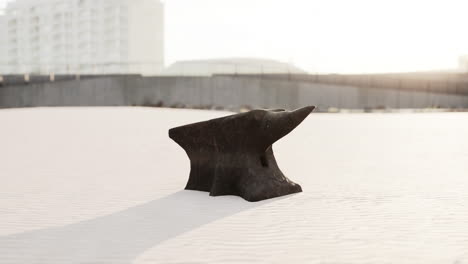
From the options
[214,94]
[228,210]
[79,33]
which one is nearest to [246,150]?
[228,210]

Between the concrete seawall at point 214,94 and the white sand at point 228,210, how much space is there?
2043 cm

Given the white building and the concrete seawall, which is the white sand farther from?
the white building

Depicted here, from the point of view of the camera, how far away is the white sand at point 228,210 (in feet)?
16.1

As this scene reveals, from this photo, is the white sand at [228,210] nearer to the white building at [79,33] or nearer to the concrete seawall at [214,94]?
the concrete seawall at [214,94]

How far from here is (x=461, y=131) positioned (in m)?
19.0

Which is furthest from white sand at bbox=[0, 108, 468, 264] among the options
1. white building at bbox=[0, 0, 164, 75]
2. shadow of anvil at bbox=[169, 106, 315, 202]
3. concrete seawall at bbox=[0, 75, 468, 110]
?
white building at bbox=[0, 0, 164, 75]

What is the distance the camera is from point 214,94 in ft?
111

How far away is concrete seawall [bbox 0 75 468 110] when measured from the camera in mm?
33375

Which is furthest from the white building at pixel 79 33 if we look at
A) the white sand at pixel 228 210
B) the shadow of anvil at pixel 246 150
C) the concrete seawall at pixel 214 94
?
the shadow of anvil at pixel 246 150

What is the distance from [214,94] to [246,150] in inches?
1045

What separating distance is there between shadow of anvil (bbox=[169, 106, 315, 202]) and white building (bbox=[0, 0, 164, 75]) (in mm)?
64386

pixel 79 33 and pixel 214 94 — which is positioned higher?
pixel 79 33

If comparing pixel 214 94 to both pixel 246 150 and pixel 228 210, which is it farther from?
pixel 228 210

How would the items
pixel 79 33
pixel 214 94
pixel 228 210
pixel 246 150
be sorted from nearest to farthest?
pixel 228 210
pixel 246 150
pixel 214 94
pixel 79 33
